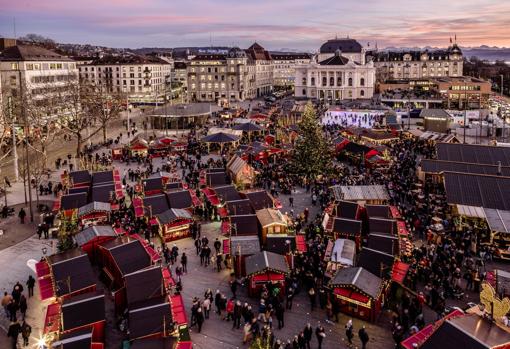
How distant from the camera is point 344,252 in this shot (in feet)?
68.8

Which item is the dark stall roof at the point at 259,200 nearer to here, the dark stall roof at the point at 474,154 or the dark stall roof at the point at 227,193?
the dark stall roof at the point at 227,193

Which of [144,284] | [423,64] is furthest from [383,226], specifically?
[423,64]

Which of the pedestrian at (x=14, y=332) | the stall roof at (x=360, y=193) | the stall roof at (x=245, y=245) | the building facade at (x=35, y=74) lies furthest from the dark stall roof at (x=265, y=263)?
the building facade at (x=35, y=74)

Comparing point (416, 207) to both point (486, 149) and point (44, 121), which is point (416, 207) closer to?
point (486, 149)

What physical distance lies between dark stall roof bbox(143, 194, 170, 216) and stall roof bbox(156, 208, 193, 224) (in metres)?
0.79

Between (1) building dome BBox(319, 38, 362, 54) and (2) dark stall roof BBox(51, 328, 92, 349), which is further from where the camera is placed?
(1) building dome BBox(319, 38, 362, 54)

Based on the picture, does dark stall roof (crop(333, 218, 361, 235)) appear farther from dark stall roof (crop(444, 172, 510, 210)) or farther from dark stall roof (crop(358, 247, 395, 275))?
dark stall roof (crop(444, 172, 510, 210))

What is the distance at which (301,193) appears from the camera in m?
34.8

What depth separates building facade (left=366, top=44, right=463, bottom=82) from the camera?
438 feet

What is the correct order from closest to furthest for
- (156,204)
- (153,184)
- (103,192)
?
(156,204) → (103,192) → (153,184)

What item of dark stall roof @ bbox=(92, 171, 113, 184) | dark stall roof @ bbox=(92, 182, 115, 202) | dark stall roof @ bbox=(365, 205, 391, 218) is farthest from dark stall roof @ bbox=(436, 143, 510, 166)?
dark stall roof @ bbox=(92, 171, 113, 184)

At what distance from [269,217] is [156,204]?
23.4 ft

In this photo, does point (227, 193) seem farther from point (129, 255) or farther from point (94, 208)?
point (129, 255)

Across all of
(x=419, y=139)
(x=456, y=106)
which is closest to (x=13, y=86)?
(x=419, y=139)
